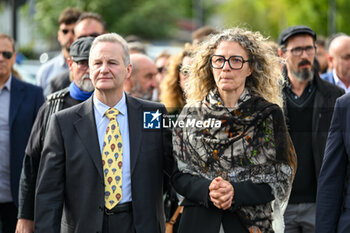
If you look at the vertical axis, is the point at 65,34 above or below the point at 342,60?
above

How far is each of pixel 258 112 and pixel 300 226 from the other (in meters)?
2.09

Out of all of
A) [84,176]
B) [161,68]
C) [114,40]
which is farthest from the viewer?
[161,68]

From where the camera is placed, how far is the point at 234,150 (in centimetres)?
477

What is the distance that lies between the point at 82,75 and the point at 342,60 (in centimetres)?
357

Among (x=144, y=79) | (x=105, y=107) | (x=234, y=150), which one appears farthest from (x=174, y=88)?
(x=234, y=150)

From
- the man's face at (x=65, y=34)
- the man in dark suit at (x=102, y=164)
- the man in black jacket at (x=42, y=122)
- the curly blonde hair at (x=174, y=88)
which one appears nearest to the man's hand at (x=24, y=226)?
the man in black jacket at (x=42, y=122)

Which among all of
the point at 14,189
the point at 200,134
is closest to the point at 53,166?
the point at 200,134

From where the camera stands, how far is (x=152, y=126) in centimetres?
514

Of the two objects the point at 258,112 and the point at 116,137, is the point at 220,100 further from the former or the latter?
the point at 116,137

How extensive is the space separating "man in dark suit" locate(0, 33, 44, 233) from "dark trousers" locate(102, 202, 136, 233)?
224 cm

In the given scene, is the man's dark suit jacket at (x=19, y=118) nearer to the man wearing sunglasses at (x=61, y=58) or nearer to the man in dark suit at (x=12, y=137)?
the man in dark suit at (x=12, y=137)

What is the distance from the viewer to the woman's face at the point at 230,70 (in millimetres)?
4891

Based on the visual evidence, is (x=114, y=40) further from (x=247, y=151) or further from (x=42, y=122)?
(x=247, y=151)

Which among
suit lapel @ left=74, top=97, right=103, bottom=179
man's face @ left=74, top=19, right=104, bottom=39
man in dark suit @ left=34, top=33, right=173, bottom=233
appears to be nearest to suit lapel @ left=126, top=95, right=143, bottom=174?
man in dark suit @ left=34, top=33, right=173, bottom=233
